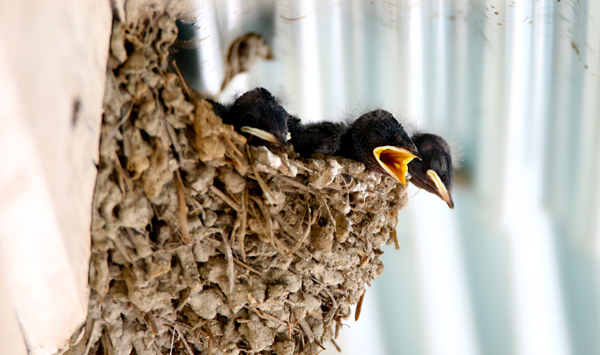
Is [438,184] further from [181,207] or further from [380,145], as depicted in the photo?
[181,207]

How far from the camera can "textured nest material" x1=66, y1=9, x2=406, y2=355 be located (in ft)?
3.38

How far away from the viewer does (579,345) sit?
229cm

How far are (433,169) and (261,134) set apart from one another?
694mm

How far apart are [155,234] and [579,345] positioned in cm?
220

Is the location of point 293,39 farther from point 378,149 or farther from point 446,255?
point 446,255

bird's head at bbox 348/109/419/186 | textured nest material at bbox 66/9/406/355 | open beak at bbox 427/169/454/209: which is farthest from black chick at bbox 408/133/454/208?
textured nest material at bbox 66/9/406/355

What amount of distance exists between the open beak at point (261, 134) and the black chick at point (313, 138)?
0.30 metres

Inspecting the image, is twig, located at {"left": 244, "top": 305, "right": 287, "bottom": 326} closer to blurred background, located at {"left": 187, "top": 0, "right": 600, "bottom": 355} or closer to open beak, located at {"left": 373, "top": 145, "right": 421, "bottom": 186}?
open beak, located at {"left": 373, "top": 145, "right": 421, "bottom": 186}

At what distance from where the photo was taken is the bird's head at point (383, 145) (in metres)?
1.42

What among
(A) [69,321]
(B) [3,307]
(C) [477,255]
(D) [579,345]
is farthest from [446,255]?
(B) [3,307]

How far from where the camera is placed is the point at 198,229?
3.84 feet

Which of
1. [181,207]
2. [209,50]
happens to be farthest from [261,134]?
[209,50]

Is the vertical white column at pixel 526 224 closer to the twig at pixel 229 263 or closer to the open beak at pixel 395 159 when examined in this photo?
the open beak at pixel 395 159

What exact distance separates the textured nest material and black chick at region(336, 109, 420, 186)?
71mm
